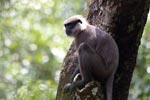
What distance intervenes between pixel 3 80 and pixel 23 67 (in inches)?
24.8

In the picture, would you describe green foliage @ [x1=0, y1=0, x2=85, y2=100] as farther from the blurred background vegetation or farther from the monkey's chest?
the monkey's chest

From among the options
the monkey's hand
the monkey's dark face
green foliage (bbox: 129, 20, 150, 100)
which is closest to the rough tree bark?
the monkey's hand

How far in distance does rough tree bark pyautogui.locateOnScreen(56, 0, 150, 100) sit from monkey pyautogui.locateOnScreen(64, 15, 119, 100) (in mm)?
79

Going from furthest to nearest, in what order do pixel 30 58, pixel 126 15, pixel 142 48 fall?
pixel 30 58
pixel 142 48
pixel 126 15

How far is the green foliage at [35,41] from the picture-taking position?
9.50m

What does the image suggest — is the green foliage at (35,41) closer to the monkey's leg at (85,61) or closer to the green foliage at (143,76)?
the green foliage at (143,76)

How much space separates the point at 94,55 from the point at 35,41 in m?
7.06

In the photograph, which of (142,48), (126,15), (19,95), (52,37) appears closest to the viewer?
(126,15)

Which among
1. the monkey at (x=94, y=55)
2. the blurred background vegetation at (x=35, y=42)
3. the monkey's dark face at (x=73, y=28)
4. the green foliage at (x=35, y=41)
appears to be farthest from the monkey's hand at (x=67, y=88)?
the green foliage at (x=35, y=41)

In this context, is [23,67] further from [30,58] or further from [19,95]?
[19,95]

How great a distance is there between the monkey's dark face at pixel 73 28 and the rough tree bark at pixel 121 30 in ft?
0.61

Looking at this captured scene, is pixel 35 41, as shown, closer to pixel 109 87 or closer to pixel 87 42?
pixel 87 42

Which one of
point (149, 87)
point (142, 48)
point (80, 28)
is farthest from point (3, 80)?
point (80, 28)

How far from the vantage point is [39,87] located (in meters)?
5.19
